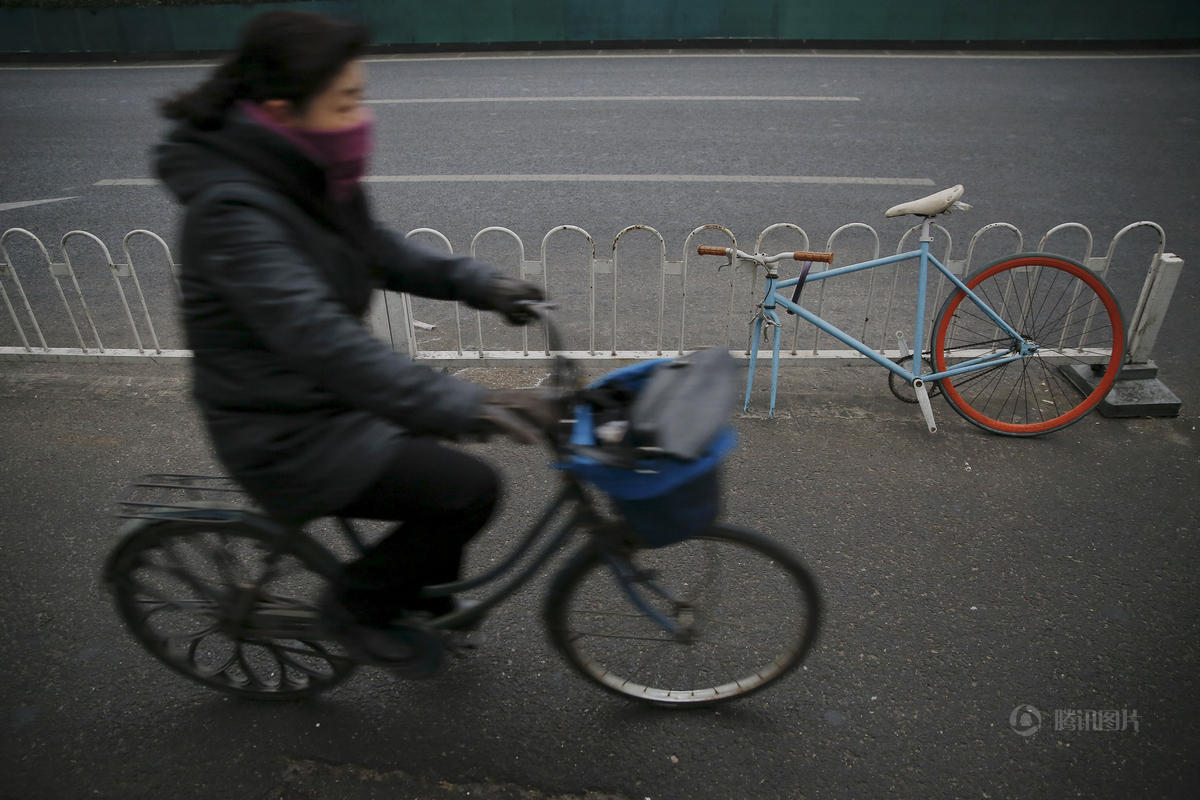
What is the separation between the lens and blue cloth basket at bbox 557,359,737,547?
1.83m

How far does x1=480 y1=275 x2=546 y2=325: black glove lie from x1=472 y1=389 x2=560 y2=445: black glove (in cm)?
46

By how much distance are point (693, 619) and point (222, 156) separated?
1804 mm

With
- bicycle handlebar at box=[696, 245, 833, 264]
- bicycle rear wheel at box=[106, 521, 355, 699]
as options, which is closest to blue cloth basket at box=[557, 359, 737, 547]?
bicycle rear wheel at box=[106, 521, 355, 699]

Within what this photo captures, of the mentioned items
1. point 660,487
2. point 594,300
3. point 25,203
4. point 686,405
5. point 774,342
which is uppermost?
point 686,405

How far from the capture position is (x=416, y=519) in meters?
2.11

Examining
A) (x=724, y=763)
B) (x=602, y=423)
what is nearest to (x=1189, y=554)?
(x=724, y=763)

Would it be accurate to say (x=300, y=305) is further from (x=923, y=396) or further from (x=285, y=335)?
(x=923, y=396)

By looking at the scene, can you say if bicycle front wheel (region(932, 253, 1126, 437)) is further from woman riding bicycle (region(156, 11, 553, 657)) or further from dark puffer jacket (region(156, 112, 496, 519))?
dark puffer jacket (region(156, 112, 496, 519))

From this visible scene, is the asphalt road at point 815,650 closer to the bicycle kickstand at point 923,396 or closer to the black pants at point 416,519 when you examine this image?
the bicycle kickstand at point 923,396

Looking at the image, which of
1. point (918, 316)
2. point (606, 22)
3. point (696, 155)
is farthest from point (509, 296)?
point (606, 22)

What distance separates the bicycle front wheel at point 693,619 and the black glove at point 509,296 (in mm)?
712

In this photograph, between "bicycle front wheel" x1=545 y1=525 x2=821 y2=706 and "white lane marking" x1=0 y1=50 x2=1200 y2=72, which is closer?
"bicycle front wheel" x1=545 y1=525 x2=821 y2=706

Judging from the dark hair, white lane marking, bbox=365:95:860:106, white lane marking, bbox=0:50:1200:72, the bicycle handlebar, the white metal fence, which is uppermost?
the dark hair

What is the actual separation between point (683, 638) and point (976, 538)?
160 cm
